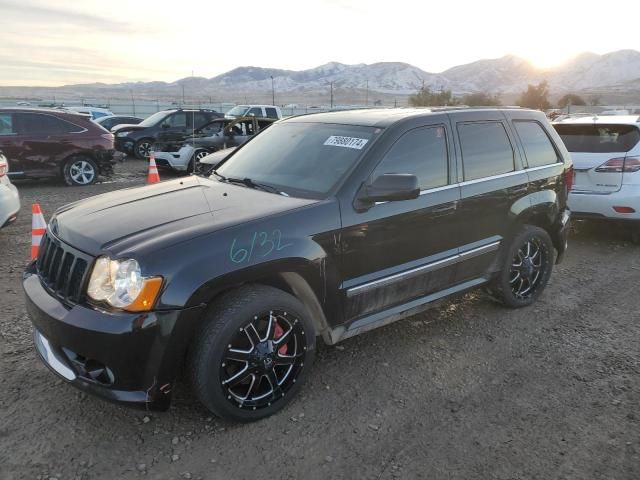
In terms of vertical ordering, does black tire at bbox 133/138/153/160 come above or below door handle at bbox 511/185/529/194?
below

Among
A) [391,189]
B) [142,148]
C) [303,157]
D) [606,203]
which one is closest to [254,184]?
[303,157]

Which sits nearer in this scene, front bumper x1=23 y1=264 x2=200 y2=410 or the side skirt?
front bumper x1=23 y1=264 x2=200 y2=410

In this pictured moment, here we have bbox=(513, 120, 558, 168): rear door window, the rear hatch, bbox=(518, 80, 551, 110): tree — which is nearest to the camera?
bbox=(513, 120, 558, 168): rear door window

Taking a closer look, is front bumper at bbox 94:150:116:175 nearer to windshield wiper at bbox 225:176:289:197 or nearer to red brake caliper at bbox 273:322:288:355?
windshield wiper at bbox 225:176:289:197

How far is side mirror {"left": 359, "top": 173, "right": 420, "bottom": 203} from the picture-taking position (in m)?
3.12

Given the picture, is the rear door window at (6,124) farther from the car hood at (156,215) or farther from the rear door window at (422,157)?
the rear door window at (422,157)

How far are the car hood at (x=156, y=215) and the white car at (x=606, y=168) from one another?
15.6 feet

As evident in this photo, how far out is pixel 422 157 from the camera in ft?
12.1

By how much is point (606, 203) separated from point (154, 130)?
12.6m

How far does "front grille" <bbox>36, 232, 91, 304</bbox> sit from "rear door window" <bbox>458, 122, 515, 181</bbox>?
107 inches

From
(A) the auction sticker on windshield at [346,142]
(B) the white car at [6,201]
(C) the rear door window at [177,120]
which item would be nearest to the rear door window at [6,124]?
(B) the white car at [6,201]

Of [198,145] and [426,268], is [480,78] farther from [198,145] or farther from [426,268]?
[426,268]

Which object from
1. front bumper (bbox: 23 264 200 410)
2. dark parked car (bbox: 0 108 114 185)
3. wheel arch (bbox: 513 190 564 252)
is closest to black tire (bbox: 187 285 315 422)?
front bumper (bbox: 23 264 200 410)

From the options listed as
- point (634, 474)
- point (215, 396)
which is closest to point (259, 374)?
point (215, 396)
